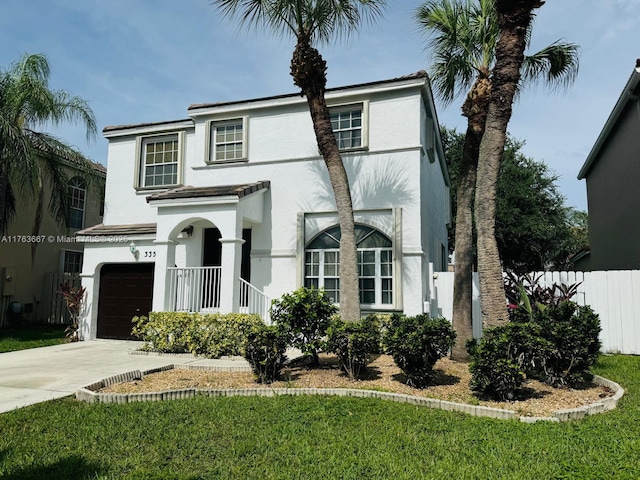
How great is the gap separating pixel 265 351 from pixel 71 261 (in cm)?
1630

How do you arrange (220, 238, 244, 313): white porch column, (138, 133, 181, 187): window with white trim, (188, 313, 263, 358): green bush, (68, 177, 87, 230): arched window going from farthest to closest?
(68, 177, 87, 230): arched window < (138, 133, 181, 187): window with white trim < (220, 238, 244, 313): white porch column < (188, 313, 263, 358): green bush

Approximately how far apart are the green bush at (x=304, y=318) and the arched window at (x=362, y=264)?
394cm

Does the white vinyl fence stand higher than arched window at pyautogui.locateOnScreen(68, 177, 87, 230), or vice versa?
arched window at pyautogui.locateOnScreen(68, 177, 87, 230)

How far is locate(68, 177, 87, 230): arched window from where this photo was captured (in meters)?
19.9

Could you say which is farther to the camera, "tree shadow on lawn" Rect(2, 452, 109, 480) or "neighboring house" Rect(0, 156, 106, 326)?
"neighboring house" Rect(0, 156, 106, 326)

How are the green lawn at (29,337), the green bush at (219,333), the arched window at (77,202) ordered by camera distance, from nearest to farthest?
the green bush at (219,333) < the green lawn at (29,337) < the arched window at (77,202)

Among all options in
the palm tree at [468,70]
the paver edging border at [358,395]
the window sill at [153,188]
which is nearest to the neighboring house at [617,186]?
the palm tree at [468,70]

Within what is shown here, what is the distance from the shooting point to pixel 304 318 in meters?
8.58

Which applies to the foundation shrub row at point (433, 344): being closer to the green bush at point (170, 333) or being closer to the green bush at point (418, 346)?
the green bush at point (418, 346)

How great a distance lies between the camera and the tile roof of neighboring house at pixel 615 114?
42.9 ft

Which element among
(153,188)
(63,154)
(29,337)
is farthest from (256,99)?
(29,337)

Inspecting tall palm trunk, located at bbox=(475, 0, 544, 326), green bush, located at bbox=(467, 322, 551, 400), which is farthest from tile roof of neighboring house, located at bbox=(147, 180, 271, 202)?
green bush, located at bbox=(467, 322, 551, 400)

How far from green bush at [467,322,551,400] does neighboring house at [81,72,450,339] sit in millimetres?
5067

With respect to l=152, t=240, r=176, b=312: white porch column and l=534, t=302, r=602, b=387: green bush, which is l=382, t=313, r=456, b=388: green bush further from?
l=152, t=240, r=176, b=312: white porch column
